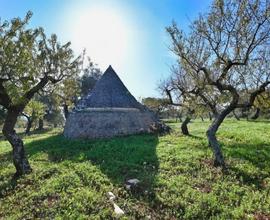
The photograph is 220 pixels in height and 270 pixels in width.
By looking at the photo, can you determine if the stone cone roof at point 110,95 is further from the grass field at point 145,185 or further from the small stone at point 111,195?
the small stone at point 111,195

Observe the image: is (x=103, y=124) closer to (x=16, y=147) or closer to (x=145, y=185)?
(x=16, y=147)

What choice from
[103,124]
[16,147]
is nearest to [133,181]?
[16,147]

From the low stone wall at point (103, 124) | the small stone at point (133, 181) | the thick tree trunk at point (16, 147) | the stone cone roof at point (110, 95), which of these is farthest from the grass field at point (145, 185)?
the stone cone roof at point (110, 95)

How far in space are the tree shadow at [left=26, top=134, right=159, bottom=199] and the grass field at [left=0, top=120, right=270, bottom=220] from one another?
0.16 feet

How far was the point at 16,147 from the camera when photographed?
1741 centimetres

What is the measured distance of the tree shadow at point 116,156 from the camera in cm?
1590

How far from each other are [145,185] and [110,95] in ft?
59.7

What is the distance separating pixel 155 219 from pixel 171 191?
88.1 inches

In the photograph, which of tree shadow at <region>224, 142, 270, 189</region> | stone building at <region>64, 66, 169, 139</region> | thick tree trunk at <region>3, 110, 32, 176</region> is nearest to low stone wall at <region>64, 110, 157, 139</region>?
stone building at <region>64, 66, 169, 139</region>

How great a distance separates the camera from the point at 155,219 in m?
12.1

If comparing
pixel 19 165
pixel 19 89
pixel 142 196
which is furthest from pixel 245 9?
pixel 19 165

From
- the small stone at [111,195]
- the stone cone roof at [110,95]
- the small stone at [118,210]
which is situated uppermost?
the stone cone roof at [110,95]

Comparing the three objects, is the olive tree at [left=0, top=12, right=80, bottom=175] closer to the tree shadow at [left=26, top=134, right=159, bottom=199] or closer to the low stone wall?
the tree shadow at [left=26, top=134, right=159, bottom=199]

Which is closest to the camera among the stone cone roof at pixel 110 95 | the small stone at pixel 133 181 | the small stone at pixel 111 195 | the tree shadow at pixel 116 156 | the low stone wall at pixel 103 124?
the small stone at pixel 111 195
